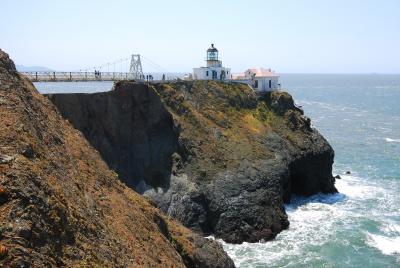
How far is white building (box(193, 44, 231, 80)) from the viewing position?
78312 mm

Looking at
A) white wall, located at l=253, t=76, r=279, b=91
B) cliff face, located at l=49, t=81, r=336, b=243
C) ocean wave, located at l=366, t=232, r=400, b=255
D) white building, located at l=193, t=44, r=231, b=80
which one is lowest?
ocean wave, located at l=366, t=232, r=400, b=255

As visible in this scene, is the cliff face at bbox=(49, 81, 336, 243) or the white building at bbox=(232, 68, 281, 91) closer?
the cliff face at bbox=(49, 81, 336, 243)

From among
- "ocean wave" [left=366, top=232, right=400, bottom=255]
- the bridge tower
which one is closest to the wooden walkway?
the bridge tower

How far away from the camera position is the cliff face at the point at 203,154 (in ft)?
178

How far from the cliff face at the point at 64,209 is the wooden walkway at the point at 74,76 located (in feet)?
60.6

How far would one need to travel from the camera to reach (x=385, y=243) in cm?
5266

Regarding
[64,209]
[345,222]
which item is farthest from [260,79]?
[64,209]

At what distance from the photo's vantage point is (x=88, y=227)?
87.5 feet

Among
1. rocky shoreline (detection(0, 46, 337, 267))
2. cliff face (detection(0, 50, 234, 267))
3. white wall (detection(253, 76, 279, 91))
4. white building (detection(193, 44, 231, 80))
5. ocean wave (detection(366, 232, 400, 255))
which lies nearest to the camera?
cliff face (detection(0, 50, 234, 267))

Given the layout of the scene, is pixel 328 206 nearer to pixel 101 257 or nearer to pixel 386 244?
pixel 386 244

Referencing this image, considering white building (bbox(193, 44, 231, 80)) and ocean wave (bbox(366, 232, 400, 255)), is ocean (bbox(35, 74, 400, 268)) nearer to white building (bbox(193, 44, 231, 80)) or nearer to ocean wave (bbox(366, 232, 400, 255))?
ocean wave (bbox(366, 232, 400, 255))

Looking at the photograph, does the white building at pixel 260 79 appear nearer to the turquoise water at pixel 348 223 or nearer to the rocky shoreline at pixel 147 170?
the rocky shoreline at pixel 147 170

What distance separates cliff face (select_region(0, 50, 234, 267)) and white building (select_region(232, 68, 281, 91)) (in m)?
42.0

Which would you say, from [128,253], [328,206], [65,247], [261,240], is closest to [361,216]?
[328,206]
